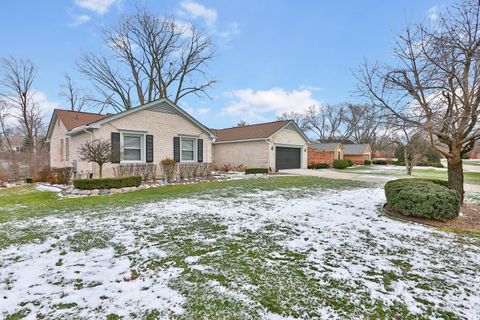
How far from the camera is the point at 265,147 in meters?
19.2

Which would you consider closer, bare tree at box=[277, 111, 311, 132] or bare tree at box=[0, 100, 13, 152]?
bare tree at box=[0, 100, 13, 152]

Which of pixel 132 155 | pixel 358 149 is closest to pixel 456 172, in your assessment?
pixel 132 155

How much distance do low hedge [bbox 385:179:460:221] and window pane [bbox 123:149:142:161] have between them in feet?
37.6

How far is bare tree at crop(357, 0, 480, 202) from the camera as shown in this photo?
5484 mm

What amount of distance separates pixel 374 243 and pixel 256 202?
373cm

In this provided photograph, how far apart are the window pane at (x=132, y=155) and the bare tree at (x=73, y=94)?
63.3 feet

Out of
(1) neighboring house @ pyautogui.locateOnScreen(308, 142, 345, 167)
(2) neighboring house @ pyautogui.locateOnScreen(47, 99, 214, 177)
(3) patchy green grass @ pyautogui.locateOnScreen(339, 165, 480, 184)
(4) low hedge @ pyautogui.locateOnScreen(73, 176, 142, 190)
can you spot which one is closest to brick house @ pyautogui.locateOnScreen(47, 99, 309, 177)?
(2) neighboring house @ pyautogui.locateOnScreen(47, 99, 214, 177)

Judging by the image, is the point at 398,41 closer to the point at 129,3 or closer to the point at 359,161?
the point at 129,3

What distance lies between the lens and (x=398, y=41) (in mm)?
6414

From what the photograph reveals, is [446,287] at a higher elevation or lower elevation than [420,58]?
lower

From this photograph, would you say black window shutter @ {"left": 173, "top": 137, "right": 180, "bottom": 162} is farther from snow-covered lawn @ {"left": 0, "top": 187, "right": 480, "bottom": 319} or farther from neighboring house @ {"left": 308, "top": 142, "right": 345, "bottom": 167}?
neighboring house @ {"left": 308, "top": 142, "right": 345, "bottom": 167}

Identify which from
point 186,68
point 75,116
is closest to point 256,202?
point 75,116

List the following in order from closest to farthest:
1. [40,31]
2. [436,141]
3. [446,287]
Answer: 1. [446,287]
2. [436,141]
3. [40,31]

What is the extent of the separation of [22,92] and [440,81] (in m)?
34.2
